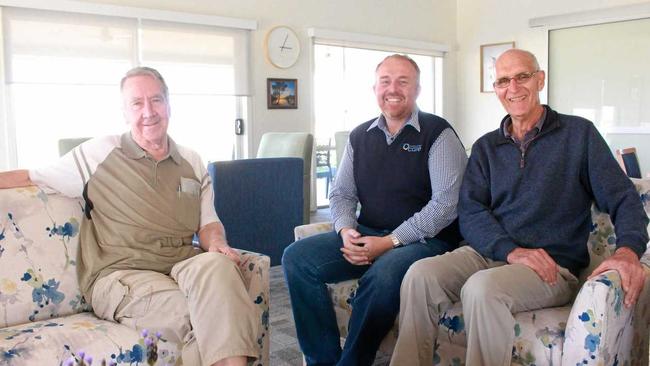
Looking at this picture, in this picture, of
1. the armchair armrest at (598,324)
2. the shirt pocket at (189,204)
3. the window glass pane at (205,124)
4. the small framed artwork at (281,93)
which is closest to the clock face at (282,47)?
the small framed artwork at (281,93)

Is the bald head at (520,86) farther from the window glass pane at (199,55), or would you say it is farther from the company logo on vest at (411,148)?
the window glass pane at (199,55)

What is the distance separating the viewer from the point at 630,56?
6383 mm

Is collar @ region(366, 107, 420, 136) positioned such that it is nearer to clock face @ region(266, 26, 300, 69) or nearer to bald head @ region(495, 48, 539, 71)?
bald head @ region(495, 48, 539, 71)

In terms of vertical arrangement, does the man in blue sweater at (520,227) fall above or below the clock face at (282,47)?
below

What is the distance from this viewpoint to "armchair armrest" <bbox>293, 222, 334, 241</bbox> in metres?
2.60

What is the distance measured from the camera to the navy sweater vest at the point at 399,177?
Answer: 2.39 meters

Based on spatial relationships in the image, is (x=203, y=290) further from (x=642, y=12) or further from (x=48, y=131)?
(x=642, y=12)

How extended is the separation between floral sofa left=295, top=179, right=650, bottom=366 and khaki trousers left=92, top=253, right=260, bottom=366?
66 centimetres

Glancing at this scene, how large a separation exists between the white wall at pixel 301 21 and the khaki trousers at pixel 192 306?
3.70 metres

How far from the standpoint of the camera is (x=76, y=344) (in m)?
1.71

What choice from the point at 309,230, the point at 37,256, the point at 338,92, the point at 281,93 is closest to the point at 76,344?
the point at 37,256

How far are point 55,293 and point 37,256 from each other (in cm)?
14

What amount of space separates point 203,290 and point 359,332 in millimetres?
592

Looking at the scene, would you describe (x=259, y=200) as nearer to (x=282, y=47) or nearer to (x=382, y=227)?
(x=382, y=227)
